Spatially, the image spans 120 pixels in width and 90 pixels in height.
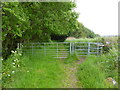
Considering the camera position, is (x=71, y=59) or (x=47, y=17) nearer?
(x=47, y=17)

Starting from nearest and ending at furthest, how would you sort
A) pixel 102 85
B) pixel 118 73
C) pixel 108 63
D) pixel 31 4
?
pixel 102 85, pixel 118 73, pixel 108 63, pixel 31 4

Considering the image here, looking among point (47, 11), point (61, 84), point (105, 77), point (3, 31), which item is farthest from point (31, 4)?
point (105, 77)

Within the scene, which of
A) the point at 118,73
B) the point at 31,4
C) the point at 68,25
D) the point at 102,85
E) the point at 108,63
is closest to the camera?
the point at 102,85

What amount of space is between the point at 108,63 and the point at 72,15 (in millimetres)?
3798

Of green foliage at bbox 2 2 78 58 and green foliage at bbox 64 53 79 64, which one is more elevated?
green foliage at bbox 2 2 78 58

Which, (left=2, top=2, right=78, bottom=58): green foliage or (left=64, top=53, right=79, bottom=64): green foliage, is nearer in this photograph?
(left=2, top=2, right=78, bottom=58): green foliage

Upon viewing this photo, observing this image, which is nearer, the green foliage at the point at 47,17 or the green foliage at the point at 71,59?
the green foliage at the point at 47,17

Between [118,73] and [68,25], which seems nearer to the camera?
[118,73]

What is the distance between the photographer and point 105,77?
4480 millimetres

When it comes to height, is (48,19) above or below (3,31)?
above

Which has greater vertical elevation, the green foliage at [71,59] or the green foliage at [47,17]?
the green foliage at [47,17]

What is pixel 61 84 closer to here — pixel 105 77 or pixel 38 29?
pixel 105 77

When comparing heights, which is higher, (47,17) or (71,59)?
(47,17)

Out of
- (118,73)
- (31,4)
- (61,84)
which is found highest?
(31,4)
